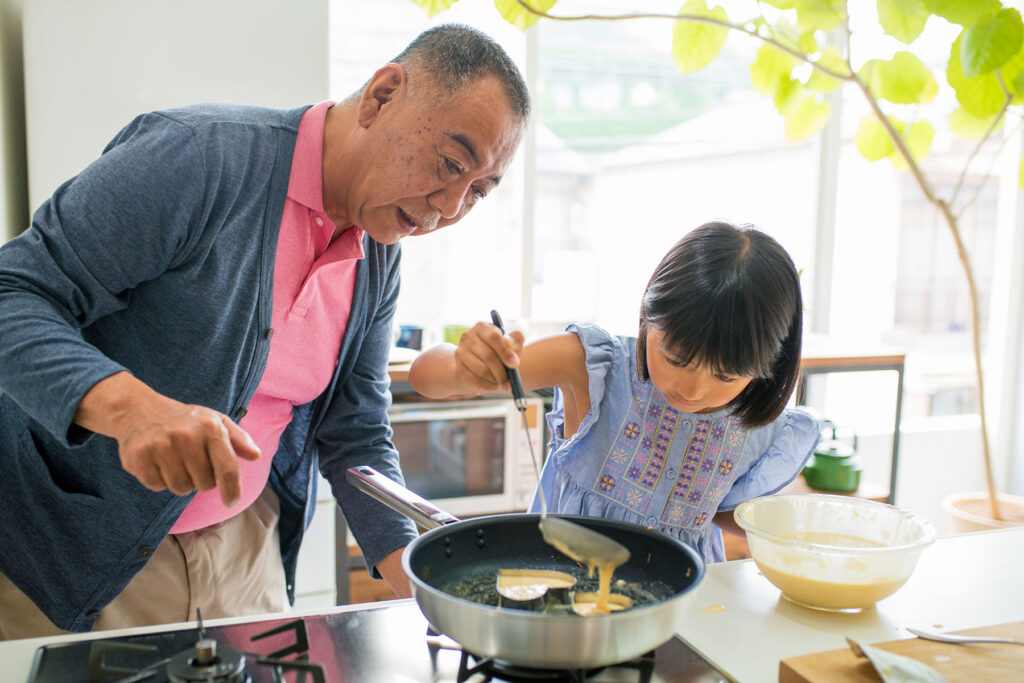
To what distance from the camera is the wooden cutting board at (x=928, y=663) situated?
69cm

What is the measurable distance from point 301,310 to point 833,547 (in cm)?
75

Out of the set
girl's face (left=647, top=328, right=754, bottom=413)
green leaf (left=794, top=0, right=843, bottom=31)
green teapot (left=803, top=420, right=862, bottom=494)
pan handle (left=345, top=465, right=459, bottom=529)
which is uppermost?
green leaf (left=794, top=0, right=843, bottom=31)

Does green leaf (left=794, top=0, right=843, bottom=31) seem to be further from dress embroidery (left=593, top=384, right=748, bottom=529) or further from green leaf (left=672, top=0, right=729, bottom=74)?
dress embroidery (left=593, top=384, right=748, bottom=529)

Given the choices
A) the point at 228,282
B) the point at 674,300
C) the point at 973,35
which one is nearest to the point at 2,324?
the point at 228,282

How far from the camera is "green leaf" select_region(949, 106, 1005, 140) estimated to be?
1939 mm

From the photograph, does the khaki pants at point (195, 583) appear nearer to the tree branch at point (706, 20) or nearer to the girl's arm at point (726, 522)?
the girl's arm at point (726, 522)

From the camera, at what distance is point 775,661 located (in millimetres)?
757

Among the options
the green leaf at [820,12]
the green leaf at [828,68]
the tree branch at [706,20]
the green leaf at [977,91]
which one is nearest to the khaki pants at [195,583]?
the tree branch at [706,20]

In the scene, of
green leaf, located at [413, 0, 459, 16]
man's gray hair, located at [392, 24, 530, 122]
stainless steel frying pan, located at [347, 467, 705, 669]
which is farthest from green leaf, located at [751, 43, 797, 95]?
stainless steel frying pan, located at [347, 467, 705, 669]

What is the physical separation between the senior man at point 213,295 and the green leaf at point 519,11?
551 mm

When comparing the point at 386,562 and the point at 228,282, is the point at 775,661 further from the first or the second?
the point at 228,282

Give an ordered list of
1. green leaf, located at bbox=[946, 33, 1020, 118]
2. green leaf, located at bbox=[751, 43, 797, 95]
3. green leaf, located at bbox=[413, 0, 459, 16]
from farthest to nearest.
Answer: green leaf, located at bbox=[751, 43, 797, 95], green leaf, located at bbox=[946, 33, 1020, 118], green leaf, located at bbox=[413, 0, 459, 16]

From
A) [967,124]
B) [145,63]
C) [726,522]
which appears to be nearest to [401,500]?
[726,522]

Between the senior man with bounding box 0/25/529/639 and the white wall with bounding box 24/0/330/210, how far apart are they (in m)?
1.12
